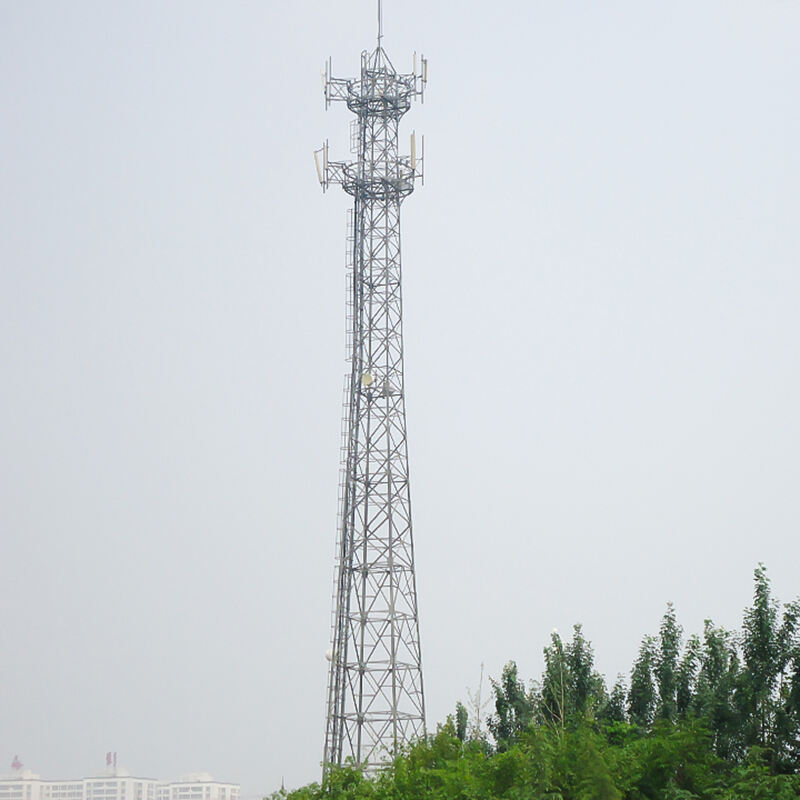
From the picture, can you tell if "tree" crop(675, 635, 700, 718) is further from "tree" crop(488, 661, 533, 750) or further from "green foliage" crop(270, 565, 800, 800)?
"tree" crop(488, 661, 533, 750)

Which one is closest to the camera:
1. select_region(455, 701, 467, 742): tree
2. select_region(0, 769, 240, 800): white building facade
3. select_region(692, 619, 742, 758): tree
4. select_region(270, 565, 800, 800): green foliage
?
select_region(270, 565, 800, 800): green foliage

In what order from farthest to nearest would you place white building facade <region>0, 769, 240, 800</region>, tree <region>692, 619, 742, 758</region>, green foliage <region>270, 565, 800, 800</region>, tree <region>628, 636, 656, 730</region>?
white building facade <region>0, 769, 240, 800</region> → tree <region>628, 636, 656, 730</region> → tree <region>692, 619, 742, 758</region> → green foliage <region>270, 565, 800, 800</region>

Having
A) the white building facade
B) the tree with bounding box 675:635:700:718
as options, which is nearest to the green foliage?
the tree with bounding box 675:635:700:718

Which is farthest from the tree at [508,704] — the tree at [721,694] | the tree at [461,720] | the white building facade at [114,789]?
the white building facade at [114,789]

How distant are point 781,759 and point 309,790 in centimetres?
688

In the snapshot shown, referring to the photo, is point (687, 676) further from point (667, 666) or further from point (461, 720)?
point (461, 720)

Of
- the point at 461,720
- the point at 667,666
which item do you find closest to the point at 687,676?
the point at 667,666

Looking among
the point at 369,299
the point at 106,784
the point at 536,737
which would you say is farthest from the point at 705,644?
the point at 106,784

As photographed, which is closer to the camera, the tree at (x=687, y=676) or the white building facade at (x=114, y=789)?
the tree at (x=687, y=676)

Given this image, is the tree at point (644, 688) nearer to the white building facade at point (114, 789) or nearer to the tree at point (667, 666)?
the tree at point (667, 666)

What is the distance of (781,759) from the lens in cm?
1548

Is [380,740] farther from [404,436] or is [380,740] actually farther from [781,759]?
[781,759]

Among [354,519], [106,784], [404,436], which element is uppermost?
[404,436]

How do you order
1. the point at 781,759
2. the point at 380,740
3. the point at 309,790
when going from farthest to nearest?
1. the point at 380,740
2. the point at 309,790
3. the point at 781,759
